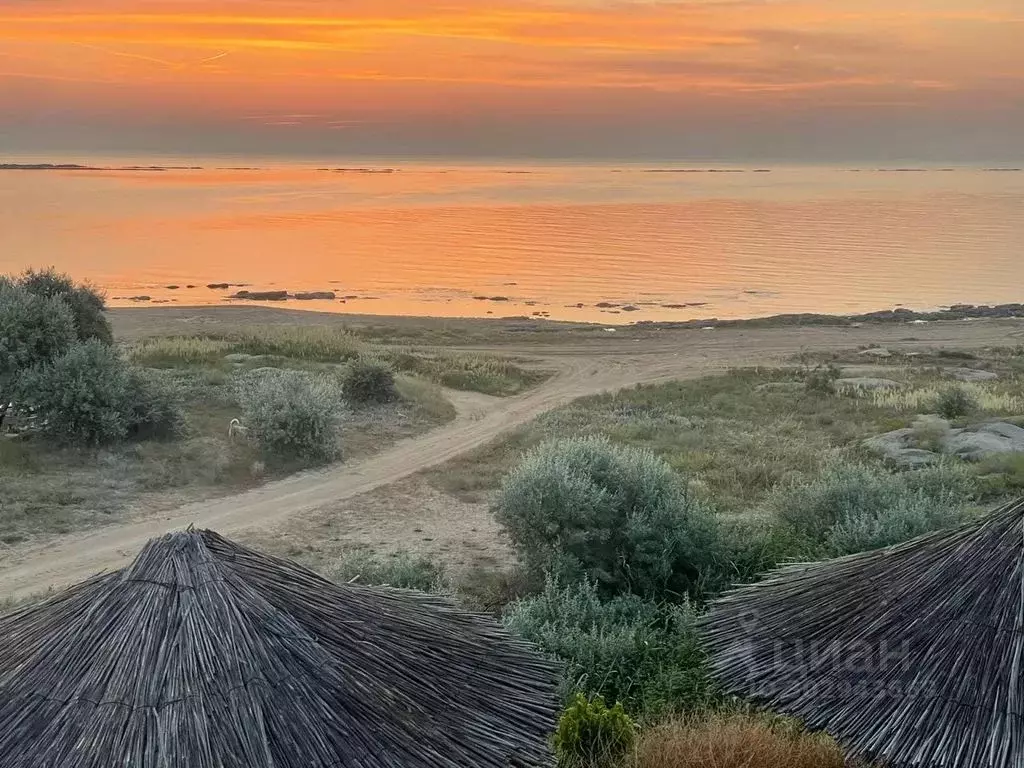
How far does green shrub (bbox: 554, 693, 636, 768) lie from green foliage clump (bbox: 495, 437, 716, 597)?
3.43m

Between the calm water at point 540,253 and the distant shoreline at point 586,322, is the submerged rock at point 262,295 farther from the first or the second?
the distant shoreline at point 586,322

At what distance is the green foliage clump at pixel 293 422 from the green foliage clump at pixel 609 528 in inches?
247

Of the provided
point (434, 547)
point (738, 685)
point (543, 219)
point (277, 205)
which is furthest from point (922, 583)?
point (277, 205)

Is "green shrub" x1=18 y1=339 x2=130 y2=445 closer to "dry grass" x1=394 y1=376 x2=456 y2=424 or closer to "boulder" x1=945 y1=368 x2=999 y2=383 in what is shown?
"dry grass" x1=394 y1=376 x2=456 y2=424

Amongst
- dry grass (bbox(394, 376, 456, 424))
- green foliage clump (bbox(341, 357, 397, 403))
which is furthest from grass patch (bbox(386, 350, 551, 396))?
green foliage clump (bbox(341, 357, 397, 403))

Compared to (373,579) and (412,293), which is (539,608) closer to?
(373,579)

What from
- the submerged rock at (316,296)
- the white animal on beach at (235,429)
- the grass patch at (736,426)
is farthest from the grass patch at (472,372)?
the submerged rock at (316,296)

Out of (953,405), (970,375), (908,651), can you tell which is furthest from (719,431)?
(908,651)

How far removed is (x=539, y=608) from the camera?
29.7 feet

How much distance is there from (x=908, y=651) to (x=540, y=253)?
64541 mm

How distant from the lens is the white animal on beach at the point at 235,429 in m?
16.9

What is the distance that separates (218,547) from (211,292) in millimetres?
48888

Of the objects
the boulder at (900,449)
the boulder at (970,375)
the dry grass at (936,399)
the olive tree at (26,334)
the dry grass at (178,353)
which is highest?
the olive tree at (26,334)

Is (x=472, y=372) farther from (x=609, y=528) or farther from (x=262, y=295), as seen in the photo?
(x=262, y=295)
